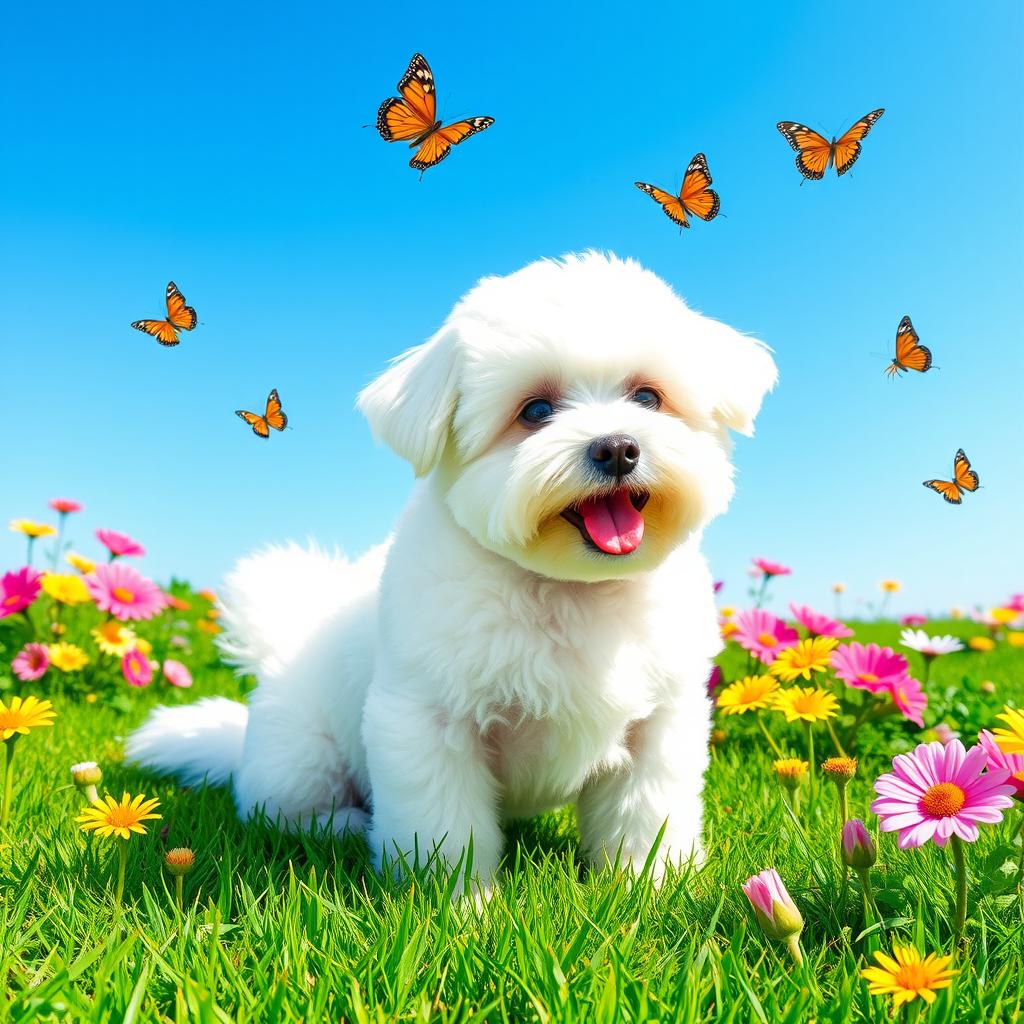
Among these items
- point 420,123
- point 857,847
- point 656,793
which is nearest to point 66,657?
point 420,123

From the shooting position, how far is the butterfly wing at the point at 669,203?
409cm

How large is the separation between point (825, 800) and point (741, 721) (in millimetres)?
1172

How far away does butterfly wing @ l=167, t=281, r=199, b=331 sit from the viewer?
15.0 feet

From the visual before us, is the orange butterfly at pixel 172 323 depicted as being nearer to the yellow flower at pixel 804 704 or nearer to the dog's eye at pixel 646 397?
the dog's eye at pixel 646 397

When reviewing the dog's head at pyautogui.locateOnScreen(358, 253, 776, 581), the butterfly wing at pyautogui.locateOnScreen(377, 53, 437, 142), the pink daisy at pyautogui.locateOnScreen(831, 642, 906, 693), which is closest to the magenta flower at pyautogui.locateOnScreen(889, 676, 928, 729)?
the pink daisy at pyautogui.locateOnScreen(831, 642, 906, 693)

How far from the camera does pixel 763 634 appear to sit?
4715 millimetres

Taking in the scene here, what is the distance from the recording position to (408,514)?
3.16m

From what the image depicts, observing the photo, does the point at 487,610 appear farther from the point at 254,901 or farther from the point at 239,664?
the point at 239,664

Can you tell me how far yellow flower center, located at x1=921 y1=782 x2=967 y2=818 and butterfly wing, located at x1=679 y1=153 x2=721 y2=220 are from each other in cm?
304

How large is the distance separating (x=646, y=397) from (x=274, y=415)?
7.99 feet

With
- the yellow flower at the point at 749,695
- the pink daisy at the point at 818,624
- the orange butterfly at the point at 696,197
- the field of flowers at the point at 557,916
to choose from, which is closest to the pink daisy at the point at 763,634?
the pink daisy at the point at 818,624

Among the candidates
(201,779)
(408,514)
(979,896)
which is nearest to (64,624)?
(201,779)

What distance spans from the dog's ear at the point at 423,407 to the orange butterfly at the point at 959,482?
148 inches

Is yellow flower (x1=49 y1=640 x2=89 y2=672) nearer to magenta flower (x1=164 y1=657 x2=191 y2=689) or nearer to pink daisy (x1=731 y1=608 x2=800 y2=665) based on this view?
magenta flower (x1=164 y1=657 x2=191 y2=689)
